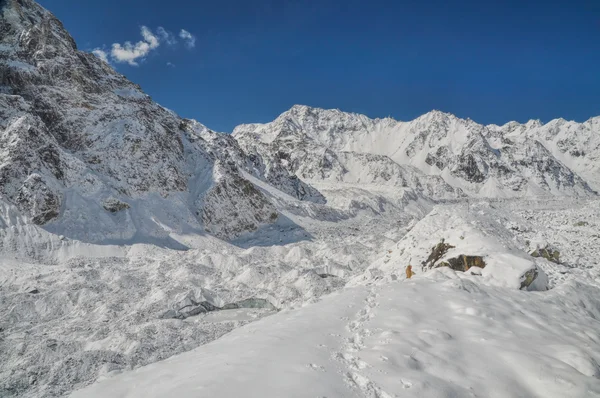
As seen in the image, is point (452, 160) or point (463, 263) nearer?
point (463, 263)

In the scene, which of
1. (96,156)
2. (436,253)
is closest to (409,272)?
(436,253)

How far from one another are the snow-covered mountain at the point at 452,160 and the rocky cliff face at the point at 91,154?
61599 mm

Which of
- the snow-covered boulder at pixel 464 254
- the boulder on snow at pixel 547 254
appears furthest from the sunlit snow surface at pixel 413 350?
the boulder on snow at pixel 547 254

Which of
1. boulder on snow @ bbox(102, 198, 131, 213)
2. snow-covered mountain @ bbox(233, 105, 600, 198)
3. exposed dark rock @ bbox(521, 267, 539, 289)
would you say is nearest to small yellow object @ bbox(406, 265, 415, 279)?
exposed dark rock @ bbox(521, 267, 539, 289)

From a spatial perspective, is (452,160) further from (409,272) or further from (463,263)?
(463,263)

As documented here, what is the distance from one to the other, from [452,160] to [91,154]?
13898cm

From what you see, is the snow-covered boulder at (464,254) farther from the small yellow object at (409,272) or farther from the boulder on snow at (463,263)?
the small yellow object at (409,272)

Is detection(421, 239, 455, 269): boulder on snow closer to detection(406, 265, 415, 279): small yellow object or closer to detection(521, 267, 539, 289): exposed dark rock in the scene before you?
detection(406, 265, 415, 279): small yellow object

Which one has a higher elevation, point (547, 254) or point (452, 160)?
point (452, 160)

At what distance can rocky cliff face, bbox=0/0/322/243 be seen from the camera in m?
34.6

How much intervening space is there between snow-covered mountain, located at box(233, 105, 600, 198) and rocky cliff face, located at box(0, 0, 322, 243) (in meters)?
61.6

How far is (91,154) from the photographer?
141ft

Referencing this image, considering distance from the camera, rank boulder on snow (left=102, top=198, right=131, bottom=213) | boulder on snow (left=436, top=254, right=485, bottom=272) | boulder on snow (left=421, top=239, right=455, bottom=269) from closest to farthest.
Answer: boulder on snow (left=436, top=254, right=485, bottom=272) < boulder on snow (left=421, top=239, right=455, bottom=269) < boulder on snow (left=102, top=198, right=131, bottom=213)

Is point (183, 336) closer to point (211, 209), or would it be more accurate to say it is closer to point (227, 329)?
point (227, 329)
